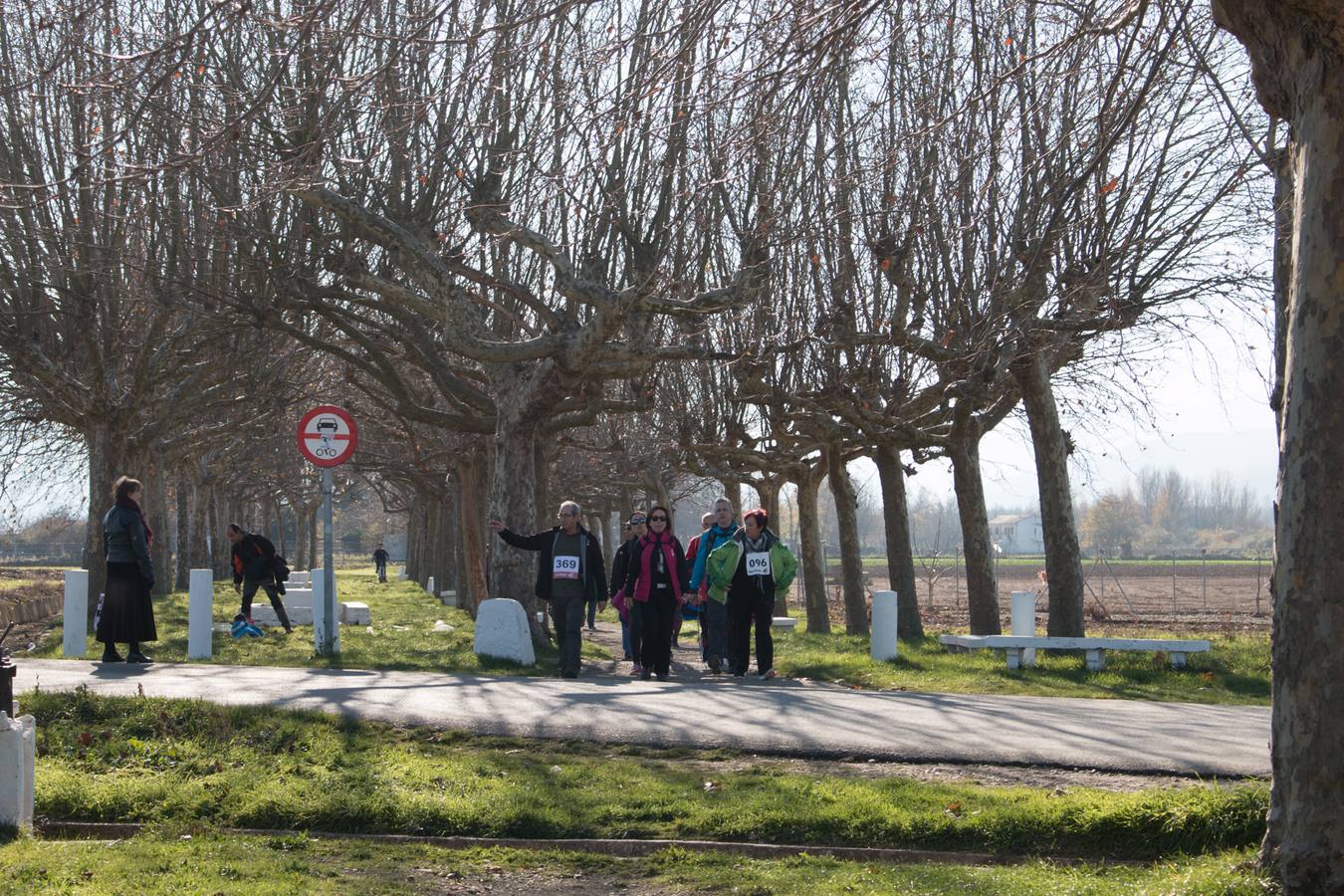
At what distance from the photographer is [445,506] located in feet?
145

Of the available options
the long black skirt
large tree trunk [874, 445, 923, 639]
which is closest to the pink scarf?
the long black skirt

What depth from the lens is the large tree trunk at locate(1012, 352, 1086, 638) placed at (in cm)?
1841

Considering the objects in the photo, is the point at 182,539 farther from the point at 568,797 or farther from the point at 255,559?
the point at 568,797

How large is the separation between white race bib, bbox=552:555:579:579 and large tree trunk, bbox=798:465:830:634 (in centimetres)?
1334

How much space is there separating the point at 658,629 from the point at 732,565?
1040 mm

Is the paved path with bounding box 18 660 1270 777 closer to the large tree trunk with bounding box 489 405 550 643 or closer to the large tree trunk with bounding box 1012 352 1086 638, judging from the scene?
the large tree trunk with bounding box 489 405 550 643

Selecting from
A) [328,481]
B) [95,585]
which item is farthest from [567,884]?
[95,585]

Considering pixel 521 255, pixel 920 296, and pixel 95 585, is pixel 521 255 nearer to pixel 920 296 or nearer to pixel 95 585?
pixel 920 296

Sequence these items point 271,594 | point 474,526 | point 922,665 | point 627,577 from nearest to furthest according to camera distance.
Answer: point 627,577 → point 922,665 → point 271,594 → point 474,526

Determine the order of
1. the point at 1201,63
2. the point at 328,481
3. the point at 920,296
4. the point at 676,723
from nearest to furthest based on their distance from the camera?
the point at 1201,63, the point at 676,723, the point at 328,481, the point at 920,296

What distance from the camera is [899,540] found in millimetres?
23000

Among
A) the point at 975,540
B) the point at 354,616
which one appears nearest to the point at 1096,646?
the point at 975,540

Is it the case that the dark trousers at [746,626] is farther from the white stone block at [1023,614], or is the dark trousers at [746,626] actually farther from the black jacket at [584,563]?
the white stone block at [1023,614]

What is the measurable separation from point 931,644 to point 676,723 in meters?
10.9
